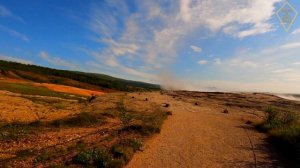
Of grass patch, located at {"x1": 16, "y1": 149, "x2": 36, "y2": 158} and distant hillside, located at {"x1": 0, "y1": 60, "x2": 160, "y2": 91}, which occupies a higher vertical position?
distant hillside, located at {"x1": 0, "y1": 60, "x2": 160, "y2": 91}

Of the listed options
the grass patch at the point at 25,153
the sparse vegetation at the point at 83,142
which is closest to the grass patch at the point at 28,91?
the sparse vegetation at the point at 83,142

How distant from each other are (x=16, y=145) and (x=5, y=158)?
7.59 ft

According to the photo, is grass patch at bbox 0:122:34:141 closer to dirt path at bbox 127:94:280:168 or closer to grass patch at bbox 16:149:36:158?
grass patch at bbox 16:149:36:158

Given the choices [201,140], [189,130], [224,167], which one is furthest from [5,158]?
[189,130]

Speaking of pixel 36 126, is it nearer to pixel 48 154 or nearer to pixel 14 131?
pixel 14 131

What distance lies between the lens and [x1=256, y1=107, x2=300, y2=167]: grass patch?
1392 centimetres

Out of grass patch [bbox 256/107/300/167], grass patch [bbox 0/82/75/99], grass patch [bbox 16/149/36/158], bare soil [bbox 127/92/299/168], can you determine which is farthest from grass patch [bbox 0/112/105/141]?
grass patch [bbox 0/82/75/99]

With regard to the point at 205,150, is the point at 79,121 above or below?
above

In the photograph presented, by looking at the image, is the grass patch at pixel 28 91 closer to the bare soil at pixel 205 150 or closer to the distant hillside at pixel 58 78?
the bare soil at pixel 205 150

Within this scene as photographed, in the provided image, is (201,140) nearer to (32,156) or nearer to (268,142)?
(268,142)

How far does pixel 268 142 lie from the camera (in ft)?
55.7

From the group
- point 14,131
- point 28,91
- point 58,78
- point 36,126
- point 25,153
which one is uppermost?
point 58,78

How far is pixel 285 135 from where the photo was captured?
55.2 feet

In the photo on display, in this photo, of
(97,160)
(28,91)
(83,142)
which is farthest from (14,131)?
(28,91)
